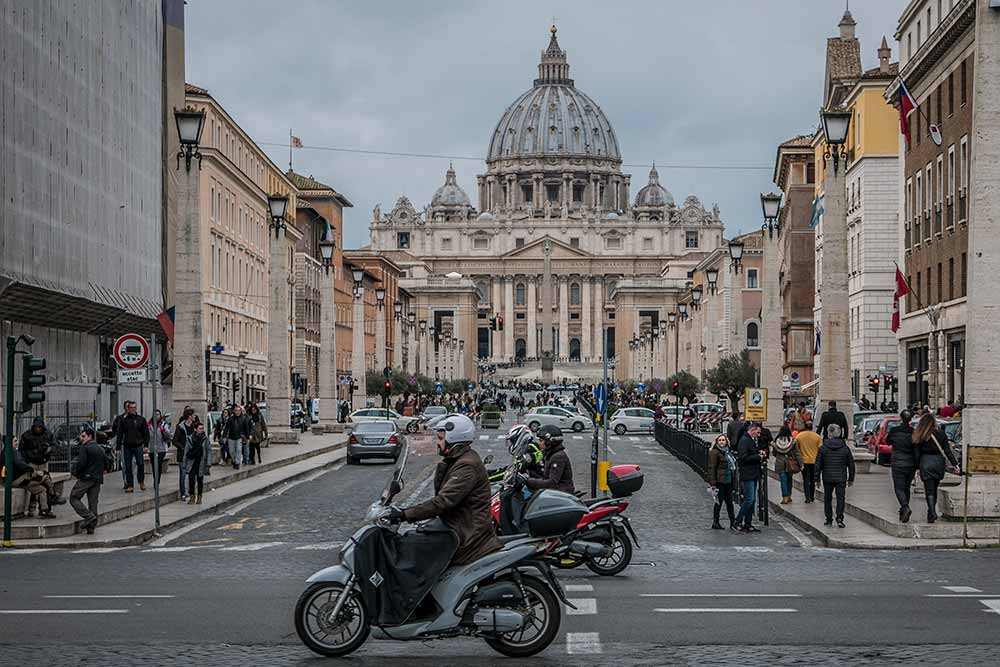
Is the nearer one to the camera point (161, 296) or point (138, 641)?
point (138, 641)

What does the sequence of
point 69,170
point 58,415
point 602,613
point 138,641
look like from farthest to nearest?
1. point 69,170
2. point 58,415
3. point 602,613
4. point 138,641

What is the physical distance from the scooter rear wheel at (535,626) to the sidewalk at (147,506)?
10845mm

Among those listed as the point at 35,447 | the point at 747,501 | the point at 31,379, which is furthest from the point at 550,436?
the point at 35,447

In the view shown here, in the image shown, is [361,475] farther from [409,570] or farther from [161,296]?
[409,570]

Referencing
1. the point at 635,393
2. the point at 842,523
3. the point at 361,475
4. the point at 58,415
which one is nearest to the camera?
the point at 842,523

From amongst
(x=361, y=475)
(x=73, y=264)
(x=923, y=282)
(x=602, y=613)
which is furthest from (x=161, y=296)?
(x=602, y=613)

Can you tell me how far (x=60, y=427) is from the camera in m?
33.4

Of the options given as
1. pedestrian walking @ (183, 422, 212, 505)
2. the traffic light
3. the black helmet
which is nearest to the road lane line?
the black helmet

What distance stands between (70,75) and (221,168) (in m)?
29.9

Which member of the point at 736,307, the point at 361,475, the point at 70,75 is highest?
the point at 70,75

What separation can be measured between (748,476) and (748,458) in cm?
34

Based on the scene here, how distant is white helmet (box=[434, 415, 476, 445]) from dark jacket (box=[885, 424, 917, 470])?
12225mm

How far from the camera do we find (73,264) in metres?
42.8

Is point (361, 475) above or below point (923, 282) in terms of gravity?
below
